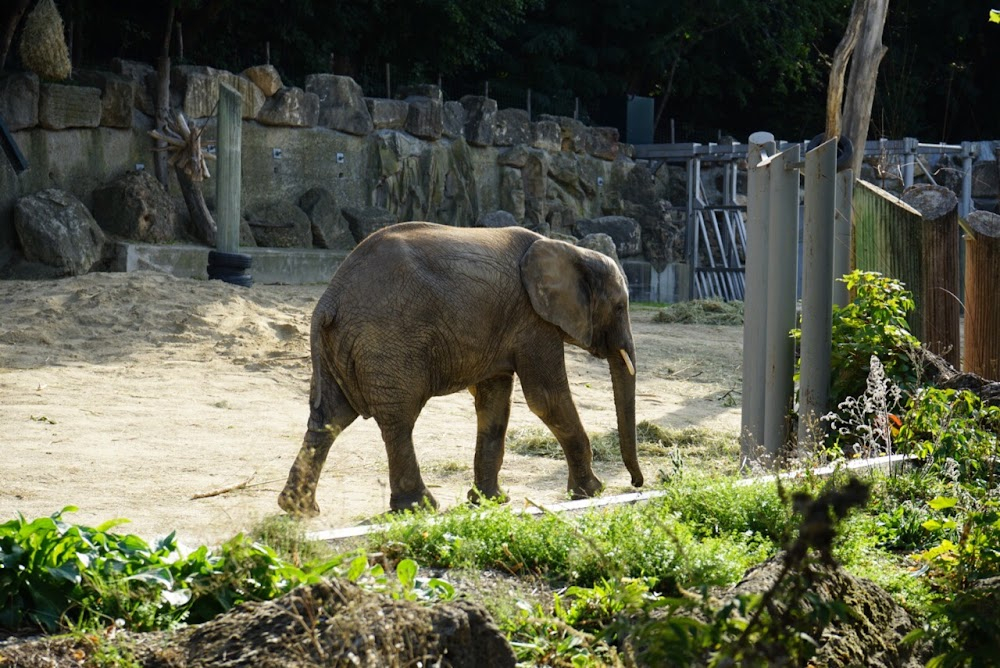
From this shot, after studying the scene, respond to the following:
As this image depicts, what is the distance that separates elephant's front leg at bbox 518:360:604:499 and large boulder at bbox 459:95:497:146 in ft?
47.4

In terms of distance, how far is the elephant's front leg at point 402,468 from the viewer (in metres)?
6.58

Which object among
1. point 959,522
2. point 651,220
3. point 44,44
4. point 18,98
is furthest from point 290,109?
point 959,522

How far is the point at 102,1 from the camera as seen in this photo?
19.2 meters

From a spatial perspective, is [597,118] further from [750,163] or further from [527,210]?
[750,163]

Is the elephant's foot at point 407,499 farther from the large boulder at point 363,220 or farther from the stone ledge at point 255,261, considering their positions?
the large boulder at point 363,220

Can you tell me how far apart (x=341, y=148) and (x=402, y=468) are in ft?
43.1

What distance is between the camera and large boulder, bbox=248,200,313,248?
17.9m

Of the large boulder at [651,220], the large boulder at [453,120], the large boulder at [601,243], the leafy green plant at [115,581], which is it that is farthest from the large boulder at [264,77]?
the leafy green plant at [115,581]

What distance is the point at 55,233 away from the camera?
1455 centimetres

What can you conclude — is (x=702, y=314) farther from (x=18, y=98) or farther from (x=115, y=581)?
(x=115, y=581)

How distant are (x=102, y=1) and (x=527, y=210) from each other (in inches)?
292

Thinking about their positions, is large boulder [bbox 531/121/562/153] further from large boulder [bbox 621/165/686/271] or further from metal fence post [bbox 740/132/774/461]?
metal fence post [bbox 740/132/774/461]

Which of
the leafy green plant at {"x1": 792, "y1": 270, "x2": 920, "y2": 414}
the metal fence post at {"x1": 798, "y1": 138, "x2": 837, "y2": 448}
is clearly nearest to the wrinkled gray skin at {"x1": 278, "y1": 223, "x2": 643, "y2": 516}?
the metal fence post at {"x1": 798, "y1": 138, "x2": 837, "y2": 448}

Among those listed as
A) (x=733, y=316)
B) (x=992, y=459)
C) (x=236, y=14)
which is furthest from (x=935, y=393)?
(x=236, y=14)
